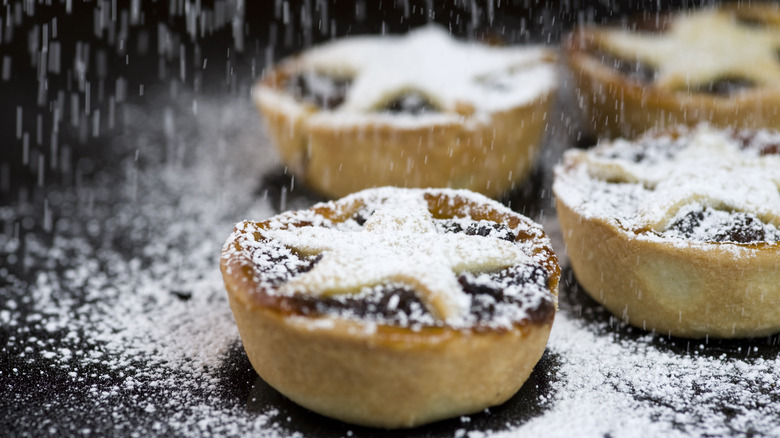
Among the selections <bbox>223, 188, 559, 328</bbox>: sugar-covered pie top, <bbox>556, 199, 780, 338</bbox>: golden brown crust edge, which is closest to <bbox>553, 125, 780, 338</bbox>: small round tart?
<bbox>556, 199, 780, 338</bbox>: golden brown crust edge

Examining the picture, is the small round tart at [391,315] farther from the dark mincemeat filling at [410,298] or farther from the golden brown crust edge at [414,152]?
the golden brown crust edge at [414,152]

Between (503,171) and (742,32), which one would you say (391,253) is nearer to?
(503,171)

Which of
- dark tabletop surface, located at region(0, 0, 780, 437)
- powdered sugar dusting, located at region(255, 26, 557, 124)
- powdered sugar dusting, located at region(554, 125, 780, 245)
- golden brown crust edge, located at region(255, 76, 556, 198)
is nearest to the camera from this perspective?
dark tabletop surface, located at region(0, 0, 780, 437)

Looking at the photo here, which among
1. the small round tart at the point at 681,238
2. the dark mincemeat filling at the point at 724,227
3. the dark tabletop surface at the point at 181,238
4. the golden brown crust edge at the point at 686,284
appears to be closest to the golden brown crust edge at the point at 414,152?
the dark tabletop surface at the point at 181,238

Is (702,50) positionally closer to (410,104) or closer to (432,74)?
(432,74)

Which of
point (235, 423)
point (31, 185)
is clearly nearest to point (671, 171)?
point (235, 423)

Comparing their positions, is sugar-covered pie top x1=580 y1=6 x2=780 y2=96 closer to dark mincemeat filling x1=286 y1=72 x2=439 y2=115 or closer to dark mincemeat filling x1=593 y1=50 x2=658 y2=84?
dark mincemeat filling x1=593 y1=50 x2=658 y2=84
